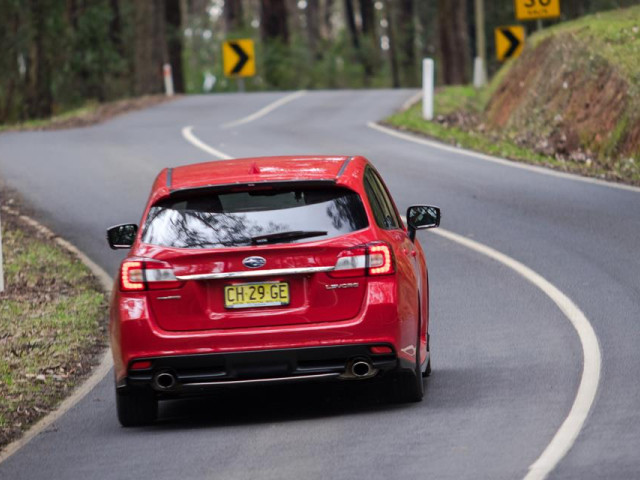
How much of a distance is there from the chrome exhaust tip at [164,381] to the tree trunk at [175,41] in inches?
1755

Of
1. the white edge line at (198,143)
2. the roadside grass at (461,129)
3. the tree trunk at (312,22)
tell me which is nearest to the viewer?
the roadside grass at (461,129)

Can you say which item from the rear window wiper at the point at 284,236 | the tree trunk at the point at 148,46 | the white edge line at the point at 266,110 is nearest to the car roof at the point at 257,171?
the rear window wiper at the point at 284,236

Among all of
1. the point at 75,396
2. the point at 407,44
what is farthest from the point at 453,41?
the point at 75,396

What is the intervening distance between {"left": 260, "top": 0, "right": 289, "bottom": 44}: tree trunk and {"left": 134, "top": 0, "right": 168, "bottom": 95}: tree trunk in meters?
12.5

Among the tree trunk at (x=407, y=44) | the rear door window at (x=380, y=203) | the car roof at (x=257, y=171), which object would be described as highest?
the car roof at (x=257, y=171)

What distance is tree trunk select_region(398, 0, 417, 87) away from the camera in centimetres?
7394

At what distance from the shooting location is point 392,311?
8.91 metres

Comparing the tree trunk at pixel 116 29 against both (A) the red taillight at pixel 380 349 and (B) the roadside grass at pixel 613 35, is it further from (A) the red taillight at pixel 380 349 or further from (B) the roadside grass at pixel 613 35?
(A) the red taillight at pixel 380 349

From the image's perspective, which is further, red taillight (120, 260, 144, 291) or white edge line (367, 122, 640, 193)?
white edge line (367, 122, 640, 193)

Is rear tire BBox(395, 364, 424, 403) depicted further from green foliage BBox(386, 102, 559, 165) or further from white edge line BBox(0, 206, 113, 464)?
green foliage BBox(386, 102, 559, 165)

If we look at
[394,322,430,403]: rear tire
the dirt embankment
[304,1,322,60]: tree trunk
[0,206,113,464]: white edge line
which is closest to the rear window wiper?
[394,322,430,403]: rear tire

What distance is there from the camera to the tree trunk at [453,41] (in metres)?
50.7

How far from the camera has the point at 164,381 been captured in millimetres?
8961

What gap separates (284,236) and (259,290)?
1.11 ft
